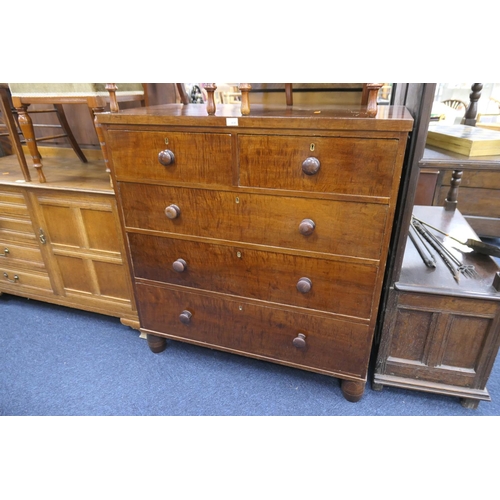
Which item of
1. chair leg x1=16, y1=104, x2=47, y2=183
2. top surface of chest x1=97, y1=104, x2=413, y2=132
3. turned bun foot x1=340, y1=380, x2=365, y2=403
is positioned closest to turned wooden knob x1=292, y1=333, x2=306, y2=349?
turned bun foot x1=340, y1=380, x2=365, y2=403

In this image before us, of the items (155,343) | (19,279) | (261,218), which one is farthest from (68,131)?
(261,218)

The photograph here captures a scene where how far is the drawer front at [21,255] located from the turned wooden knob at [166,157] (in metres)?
0.99

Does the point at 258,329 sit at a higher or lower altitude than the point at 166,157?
lower

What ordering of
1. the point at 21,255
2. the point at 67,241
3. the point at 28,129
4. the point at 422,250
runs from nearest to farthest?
1. the point at 422,250
2. the point at 28,129
3. the point at 67,241
4. the point at 21,255

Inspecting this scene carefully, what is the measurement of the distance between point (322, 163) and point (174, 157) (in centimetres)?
47

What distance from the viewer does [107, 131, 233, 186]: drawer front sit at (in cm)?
107

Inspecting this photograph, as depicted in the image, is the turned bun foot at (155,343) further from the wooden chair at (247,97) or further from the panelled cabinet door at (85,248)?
the wooden chair at (247,97)

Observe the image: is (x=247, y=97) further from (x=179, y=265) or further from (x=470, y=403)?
(x=470, y=403)

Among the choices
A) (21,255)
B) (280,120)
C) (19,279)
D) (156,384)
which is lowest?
(156,384)

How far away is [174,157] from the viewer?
3.69 feet

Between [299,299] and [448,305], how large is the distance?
0.49 meters

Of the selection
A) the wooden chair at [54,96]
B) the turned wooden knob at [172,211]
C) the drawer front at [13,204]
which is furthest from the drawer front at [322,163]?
the drawer front at [13,204]

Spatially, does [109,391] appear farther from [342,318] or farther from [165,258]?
[342,318]

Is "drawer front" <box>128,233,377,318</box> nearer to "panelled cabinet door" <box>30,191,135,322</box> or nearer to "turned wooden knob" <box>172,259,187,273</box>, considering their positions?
"turned wooden knob" <box>172,259,187,273</box>
